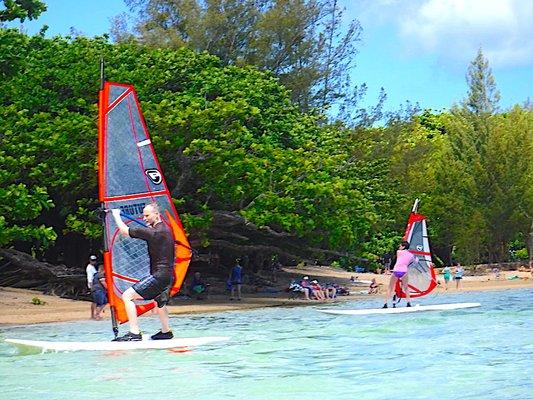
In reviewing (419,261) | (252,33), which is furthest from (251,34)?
(419,261)

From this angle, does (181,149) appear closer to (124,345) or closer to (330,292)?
(330,292)

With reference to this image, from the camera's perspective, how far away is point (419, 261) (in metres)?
25.1

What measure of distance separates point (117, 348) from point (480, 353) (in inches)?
199

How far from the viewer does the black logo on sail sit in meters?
14.6

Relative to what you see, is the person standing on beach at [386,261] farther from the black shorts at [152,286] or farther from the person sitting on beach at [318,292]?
the black shorts at [152,286]

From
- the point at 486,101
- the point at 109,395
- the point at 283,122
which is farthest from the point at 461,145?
the point at 109,395

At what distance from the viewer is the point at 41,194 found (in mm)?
23297

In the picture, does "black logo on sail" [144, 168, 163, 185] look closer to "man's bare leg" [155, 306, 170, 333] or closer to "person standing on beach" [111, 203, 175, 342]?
"person standing on beach" [111, 203, 175, 342]

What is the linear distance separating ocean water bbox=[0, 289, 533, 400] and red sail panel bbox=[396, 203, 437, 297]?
14.0 ft

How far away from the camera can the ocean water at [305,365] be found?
10.6 meters

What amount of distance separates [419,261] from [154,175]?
39.0 ft

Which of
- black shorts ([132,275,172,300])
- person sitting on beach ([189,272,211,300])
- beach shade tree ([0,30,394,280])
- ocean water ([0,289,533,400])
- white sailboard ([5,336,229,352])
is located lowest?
ocean water ([0,289,533,400])

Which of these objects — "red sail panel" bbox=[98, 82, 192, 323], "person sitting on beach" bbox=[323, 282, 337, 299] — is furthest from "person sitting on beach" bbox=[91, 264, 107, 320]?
"person sitting on beach" bbox=[323, 282, 337, 299]

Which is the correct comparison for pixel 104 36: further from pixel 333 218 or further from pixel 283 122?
pixel 333 218
